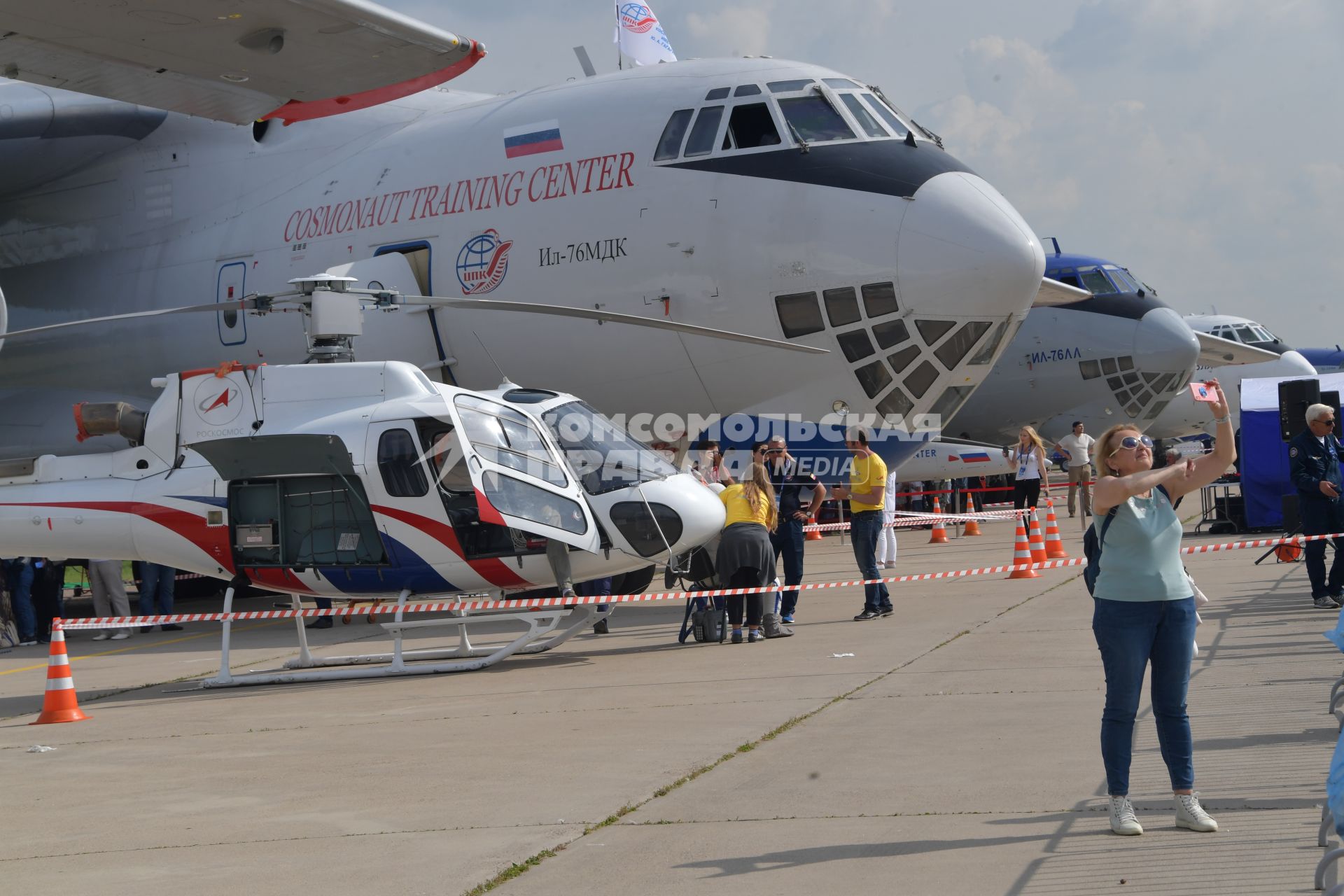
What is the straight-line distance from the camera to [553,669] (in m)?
11.0

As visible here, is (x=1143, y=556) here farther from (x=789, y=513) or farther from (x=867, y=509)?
(x=867, y=509)

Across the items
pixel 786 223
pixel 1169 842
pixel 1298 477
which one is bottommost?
pixel 1169 842

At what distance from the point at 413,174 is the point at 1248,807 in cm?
1206

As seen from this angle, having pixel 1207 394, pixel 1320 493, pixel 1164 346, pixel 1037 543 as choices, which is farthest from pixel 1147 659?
pixel 1164 346

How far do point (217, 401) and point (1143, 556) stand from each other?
28.0 feet

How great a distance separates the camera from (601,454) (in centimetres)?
1162

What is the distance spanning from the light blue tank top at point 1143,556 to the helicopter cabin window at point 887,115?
→ 9150mm

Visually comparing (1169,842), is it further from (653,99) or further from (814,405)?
(653,99)

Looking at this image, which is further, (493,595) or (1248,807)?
(493,595)

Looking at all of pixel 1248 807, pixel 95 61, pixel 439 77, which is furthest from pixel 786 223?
pixel 1248 807

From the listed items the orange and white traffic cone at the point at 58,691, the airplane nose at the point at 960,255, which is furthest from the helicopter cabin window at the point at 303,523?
the airplane nose at the point at 960,255

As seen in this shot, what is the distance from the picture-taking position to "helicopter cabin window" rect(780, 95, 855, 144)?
13.9 metres

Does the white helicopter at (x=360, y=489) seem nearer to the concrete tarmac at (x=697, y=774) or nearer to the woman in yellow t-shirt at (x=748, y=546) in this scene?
the woman in yellow t-shirt at (x=748, y=546)

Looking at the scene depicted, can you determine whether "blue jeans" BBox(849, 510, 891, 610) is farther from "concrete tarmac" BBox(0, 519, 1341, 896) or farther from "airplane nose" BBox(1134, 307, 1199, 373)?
"airplane nose" BBox(1134, 307, 1199, 373)
